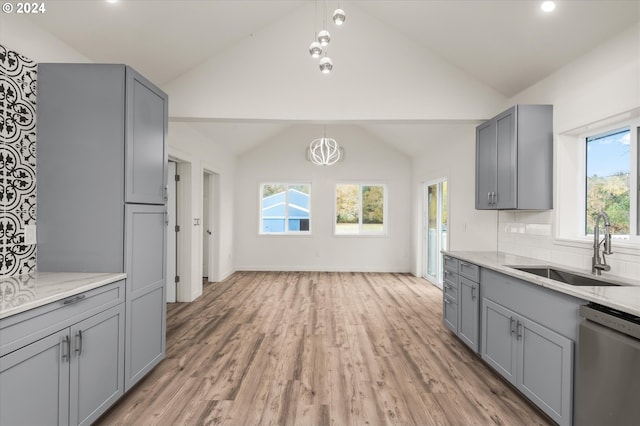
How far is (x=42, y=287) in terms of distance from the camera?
1.81 meters

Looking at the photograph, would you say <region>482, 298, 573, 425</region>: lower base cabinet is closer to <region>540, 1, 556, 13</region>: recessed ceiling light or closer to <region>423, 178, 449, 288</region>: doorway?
<region>540, 1, 556, 13</region>: recessed ceiling light

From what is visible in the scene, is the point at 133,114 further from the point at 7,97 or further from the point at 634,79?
the point at 634,79

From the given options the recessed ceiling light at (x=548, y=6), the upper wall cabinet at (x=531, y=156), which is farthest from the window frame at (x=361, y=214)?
the recessed ceiling light at (x=548, y=6)

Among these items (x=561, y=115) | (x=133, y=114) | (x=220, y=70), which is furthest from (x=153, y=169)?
(x=561, y=115)

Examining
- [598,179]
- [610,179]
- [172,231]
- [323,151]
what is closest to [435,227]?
[323,151]

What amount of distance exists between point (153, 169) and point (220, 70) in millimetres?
1702

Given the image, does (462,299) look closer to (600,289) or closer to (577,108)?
(600,289)

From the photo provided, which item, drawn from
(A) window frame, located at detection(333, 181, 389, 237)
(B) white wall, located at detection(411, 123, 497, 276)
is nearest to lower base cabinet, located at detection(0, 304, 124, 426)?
(B) white wall, located at detection(411, 123, 497, 276)

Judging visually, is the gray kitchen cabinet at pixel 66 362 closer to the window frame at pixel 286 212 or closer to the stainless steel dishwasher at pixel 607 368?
the stainless steel dishwasher at pixel 607 368

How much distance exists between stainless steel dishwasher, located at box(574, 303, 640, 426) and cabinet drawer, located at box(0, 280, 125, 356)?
2.79m

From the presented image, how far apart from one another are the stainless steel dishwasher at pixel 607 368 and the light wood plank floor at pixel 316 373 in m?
0.55

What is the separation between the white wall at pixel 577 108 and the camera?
229 cm

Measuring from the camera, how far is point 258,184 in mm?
7461

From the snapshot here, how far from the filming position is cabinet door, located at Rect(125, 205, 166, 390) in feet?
7.47
